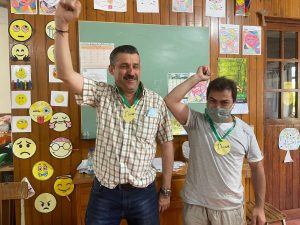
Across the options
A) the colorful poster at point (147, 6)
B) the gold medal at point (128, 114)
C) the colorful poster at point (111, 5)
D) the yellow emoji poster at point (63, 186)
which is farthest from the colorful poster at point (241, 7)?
the yellow emoji poster at point (63, 186)

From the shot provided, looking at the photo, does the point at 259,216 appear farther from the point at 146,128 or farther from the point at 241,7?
the point at 241,7

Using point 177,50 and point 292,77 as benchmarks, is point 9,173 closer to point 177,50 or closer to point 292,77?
point 177,50

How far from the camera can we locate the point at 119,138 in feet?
4.00

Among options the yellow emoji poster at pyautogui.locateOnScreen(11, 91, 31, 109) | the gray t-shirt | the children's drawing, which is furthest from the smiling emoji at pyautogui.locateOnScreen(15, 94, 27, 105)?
the children's drawing

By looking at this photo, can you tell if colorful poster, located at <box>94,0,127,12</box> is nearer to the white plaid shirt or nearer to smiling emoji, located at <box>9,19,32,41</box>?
smiling emoji, located at <box>9,19,32,41</box>

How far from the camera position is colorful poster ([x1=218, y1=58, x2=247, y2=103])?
2.45 meters

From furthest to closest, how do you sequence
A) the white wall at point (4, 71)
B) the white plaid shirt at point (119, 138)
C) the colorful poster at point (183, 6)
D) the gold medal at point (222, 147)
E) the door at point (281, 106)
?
1. the white wall at point (4, 71)
2. the door at point (281, 106)
3. the colorful poster at point (183, 6)
4. the gold medal at point (222, 147)
5. the white plaid shirt at point (119, 138)

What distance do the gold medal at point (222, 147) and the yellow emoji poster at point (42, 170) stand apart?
1.46 metres

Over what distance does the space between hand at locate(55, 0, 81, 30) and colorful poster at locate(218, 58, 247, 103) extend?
5.63ft

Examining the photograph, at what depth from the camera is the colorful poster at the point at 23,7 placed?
2041 millimetres

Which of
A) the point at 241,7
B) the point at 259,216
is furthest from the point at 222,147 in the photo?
the point at 241,7

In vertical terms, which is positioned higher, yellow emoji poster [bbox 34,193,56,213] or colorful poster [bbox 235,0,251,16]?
colorful poster [bbox 235,0,251,16]

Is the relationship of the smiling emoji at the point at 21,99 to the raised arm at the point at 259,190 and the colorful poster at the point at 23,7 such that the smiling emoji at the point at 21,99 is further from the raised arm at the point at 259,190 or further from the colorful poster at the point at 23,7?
the raised arm at the point at 259,190

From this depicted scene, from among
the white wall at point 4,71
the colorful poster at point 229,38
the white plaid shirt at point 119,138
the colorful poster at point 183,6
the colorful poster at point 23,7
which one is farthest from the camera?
the white wall at point 4,71
